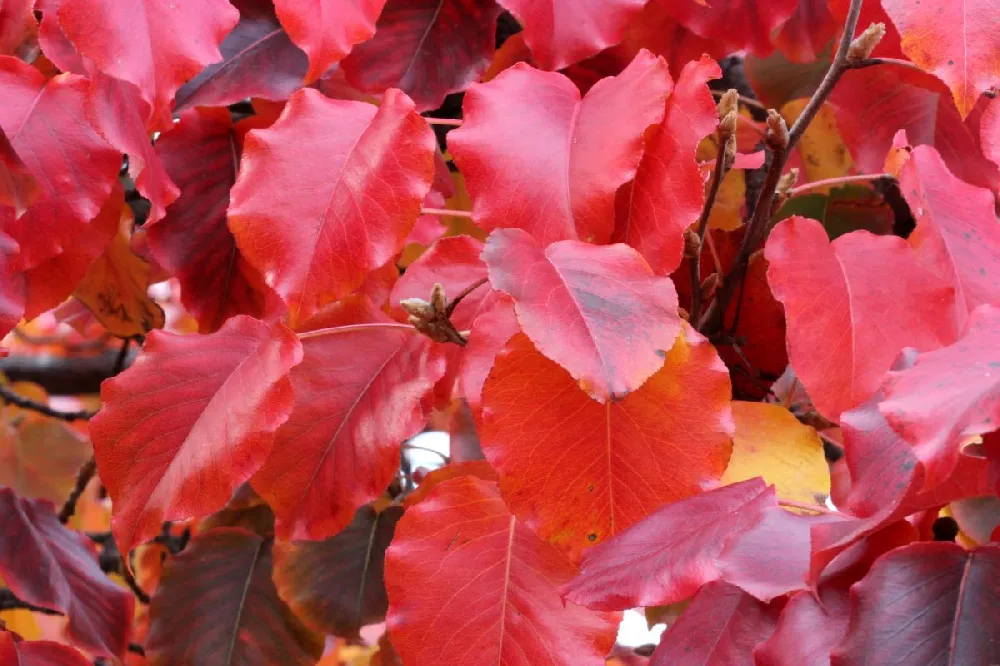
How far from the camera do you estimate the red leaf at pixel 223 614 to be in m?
0.81

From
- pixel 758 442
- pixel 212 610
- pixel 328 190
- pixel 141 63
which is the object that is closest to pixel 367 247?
pixel 328 190

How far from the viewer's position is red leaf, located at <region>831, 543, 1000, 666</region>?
1.19 ft

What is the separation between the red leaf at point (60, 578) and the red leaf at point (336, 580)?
0.48 feet

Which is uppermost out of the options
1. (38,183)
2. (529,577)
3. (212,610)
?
(38,183)

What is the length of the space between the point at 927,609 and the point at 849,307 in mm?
194

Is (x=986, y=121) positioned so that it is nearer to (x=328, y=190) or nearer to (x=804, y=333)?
(x=804, y=333)

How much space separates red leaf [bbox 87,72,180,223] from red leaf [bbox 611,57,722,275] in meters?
0.30

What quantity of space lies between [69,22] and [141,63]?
1.6 inches

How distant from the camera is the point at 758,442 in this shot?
1.96 ft

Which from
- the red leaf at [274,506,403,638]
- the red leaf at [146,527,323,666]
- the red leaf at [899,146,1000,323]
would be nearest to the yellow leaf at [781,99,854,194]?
the red leaf at [899,146,1000,323]

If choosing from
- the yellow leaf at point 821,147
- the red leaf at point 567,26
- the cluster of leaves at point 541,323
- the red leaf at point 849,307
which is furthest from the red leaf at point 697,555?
the yellow leaf at point 821,147

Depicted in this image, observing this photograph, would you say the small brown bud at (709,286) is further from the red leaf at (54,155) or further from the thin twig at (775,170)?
the red leaf at (54,155)

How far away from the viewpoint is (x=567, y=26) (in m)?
0.64

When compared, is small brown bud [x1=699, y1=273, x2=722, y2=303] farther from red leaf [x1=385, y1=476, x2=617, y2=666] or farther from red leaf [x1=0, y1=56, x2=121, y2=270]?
red leaf [x1=0, y1=56, x2=121, y2=270]
